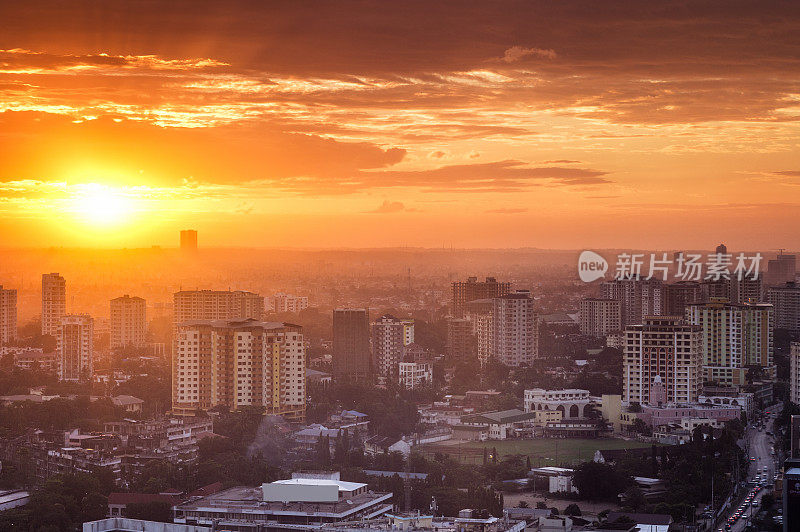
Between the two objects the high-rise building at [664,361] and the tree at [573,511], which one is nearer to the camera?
the tree at [573,511]

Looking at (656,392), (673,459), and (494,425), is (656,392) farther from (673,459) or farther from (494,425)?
(673,459)

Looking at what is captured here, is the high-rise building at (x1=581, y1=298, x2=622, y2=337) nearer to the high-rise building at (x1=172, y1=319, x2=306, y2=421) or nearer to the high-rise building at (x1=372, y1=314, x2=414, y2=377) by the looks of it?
the high-rise building at (x1=372, y1=314, x2=414, y2=377)

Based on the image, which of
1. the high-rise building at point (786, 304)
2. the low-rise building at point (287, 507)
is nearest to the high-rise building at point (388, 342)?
the high-rise building at point (786, 304)

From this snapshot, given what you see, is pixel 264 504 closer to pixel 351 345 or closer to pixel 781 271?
pixel 351 345

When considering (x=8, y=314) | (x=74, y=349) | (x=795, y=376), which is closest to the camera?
(x=795, y=376)

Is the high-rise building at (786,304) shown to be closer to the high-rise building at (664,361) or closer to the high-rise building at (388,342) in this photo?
the high-rise building at (388,342)

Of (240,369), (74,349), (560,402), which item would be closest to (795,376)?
(560,402)
